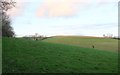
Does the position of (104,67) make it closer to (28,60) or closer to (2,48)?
(28,60)

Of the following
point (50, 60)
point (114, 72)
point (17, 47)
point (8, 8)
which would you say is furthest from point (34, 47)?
point (114, 72)

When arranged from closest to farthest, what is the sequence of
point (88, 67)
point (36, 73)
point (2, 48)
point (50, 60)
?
point (36, 73) < point (88, 67) < point (50, 60) < point (2, 48)

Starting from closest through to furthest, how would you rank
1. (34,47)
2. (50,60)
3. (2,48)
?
(50,60), (2,48), (34,47)

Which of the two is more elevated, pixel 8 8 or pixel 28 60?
pixel 8 8

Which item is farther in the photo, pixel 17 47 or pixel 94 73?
pixel 17 47

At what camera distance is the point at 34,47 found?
3409cm

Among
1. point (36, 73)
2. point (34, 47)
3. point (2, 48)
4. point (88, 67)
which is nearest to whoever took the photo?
point (36, 73)

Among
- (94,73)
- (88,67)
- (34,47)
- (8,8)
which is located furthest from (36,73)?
(8,8)

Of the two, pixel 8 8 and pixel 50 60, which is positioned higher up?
pixel 8 8

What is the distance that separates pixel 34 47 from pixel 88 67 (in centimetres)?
1051

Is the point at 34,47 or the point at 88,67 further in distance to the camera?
the point at 34,47

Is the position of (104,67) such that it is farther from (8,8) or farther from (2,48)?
(8,8)

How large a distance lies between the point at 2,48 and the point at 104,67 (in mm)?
10941

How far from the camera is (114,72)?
23.2m
